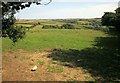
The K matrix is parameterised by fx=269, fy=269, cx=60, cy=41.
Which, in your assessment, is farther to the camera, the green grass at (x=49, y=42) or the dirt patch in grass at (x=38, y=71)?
the green grass at (x=49, y=42)

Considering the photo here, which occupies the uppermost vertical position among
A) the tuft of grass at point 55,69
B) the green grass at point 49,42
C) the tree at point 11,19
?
the tree at point 11,19

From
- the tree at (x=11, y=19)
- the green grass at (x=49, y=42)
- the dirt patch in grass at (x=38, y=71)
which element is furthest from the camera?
the green grass at (x=49, y=42)

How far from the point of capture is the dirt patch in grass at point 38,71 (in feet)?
56.0

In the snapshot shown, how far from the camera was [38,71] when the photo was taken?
19109 mm

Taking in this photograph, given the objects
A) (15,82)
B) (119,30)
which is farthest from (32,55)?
(119,30)

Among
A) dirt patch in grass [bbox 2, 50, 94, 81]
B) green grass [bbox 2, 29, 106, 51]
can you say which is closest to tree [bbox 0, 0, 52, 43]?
dirt patch in grass [bbox 2, 50, 94, 81]

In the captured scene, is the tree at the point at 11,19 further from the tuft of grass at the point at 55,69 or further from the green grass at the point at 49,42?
the green grass at the point at 49,42

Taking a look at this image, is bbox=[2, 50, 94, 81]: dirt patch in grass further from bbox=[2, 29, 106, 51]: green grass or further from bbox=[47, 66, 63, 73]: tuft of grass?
bbox=[2, 29, 106, 51]: green grass

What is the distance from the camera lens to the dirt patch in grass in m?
17.1

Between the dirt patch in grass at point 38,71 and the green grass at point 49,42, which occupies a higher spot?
the dirt patch in grass at point 38,71

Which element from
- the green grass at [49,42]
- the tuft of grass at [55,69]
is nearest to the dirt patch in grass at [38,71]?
the tuft of grass at [55,69]

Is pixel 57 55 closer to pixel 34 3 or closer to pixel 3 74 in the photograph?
pixel 3 74

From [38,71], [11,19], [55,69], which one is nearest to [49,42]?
[55,69]

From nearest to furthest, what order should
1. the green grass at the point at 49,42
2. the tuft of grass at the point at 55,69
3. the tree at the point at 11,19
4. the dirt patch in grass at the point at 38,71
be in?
1. the tree at the point at 11,19
2. the dirt patch in grass at the point at 38,71
3. the tuft of grass at the point at 55,69
4. the green grass at the point at 49,42
